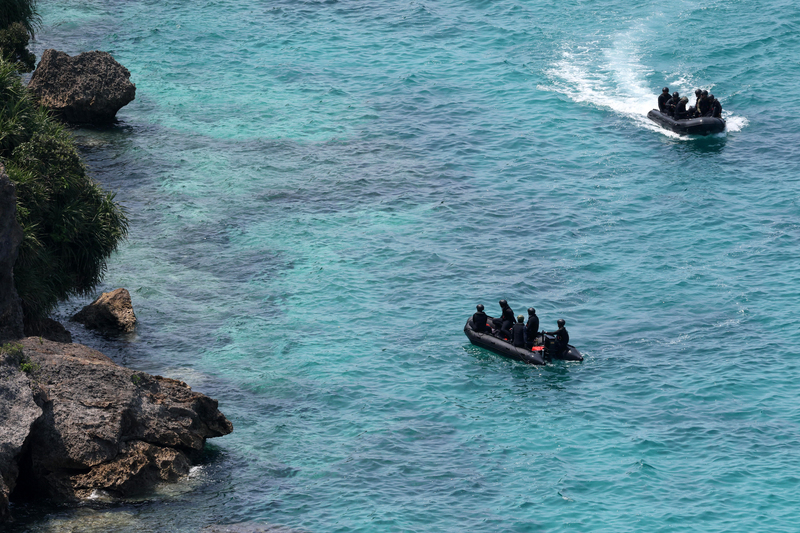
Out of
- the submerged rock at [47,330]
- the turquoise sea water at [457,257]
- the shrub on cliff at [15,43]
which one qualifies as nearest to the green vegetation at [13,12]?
the shrub on cliff at [15,43]

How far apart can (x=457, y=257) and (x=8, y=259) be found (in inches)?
782

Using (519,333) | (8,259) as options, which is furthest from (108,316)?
(519,333)

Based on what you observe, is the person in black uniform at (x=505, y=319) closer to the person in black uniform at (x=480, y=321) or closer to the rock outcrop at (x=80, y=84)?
the person in black uniform at (x=480, y=321)

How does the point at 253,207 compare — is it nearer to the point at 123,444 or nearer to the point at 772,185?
the point at 123,444

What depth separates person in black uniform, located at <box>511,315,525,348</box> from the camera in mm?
33844

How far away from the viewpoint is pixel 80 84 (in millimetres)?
48469

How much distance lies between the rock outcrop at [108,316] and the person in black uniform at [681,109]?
31.1m

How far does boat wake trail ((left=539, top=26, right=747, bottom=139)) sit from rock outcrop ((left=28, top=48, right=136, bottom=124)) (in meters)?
25.2

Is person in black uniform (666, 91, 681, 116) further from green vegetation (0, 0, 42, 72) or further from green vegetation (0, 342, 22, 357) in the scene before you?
green vegetation (0, 342, 22, 357)

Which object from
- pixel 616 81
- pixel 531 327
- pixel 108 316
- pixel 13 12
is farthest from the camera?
pixel 616 81

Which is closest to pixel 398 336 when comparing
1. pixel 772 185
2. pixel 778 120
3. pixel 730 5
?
pixel 772 185

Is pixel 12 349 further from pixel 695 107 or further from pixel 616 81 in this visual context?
pixel 616 81

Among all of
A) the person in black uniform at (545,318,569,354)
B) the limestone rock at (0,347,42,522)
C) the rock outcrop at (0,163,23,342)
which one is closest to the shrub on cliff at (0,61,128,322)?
the rock outcrop at (0,163,23,342)

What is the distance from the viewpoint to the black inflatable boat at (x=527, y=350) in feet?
109
